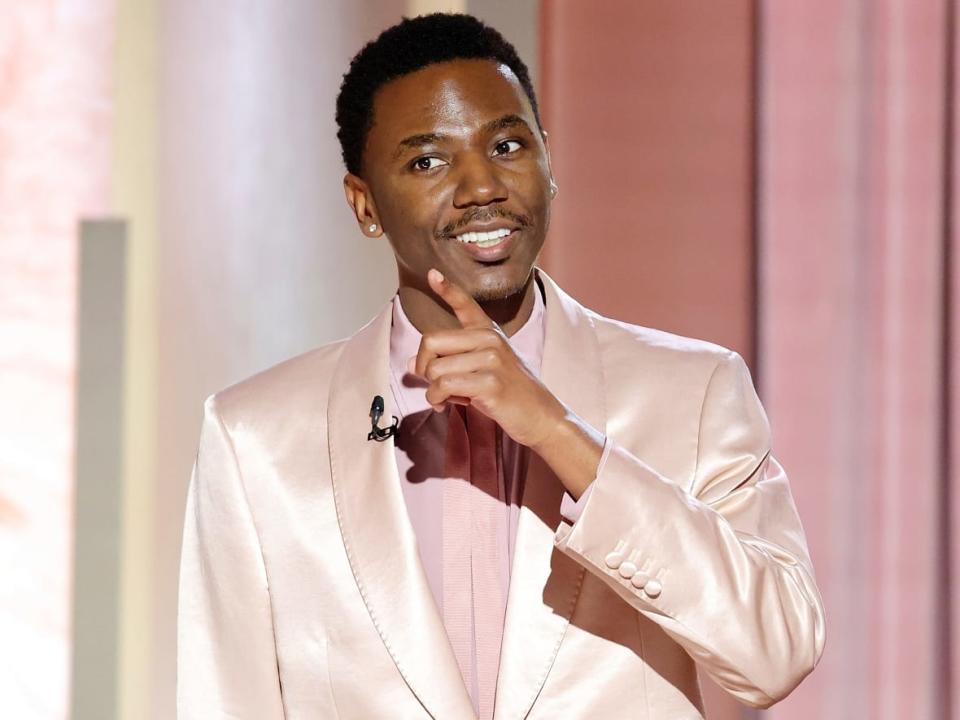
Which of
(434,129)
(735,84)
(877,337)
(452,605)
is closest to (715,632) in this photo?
(452,605)

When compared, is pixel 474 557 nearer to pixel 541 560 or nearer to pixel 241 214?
pixel 541 560

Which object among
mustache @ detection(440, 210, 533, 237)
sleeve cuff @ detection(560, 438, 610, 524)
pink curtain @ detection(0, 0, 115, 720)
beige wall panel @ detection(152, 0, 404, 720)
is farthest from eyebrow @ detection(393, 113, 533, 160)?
pink curtain @ detection(0, 0, 115, 720)

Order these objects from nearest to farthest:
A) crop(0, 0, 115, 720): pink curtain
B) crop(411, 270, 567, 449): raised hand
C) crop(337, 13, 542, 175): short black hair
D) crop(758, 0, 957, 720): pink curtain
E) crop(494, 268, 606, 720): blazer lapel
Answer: crop(411, 270, 567, 449): raised hand, crop(494, 268, 606, 720): blazer lapel, crop(337, 13, 542, 175): short black hair, crop(758, 0, 957, 720): pink curtain, crop(0, 0, 115, 720): pink curtain

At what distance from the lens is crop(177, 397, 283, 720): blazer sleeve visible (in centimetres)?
146

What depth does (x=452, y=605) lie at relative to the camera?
1.41 meters

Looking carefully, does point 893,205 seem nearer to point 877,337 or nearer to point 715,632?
point 877,337

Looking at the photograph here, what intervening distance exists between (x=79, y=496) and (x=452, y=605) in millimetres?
1399

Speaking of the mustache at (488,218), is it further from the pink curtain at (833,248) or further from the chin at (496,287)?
the pink curtain at (833,248)

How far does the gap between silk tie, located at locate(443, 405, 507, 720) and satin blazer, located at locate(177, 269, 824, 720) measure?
0.15 feet

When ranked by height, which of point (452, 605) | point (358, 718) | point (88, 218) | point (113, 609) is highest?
point (88, 218)

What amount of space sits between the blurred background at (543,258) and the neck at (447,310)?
0.76 m

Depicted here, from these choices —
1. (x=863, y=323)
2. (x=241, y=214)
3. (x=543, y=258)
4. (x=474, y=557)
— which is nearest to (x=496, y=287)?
(x=474, y=557)

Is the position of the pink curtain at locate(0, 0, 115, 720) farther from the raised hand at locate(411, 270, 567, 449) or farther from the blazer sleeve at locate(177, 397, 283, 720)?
the raised hand at locate(411, 270, 567, 449)

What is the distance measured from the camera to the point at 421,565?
55.0 inches
